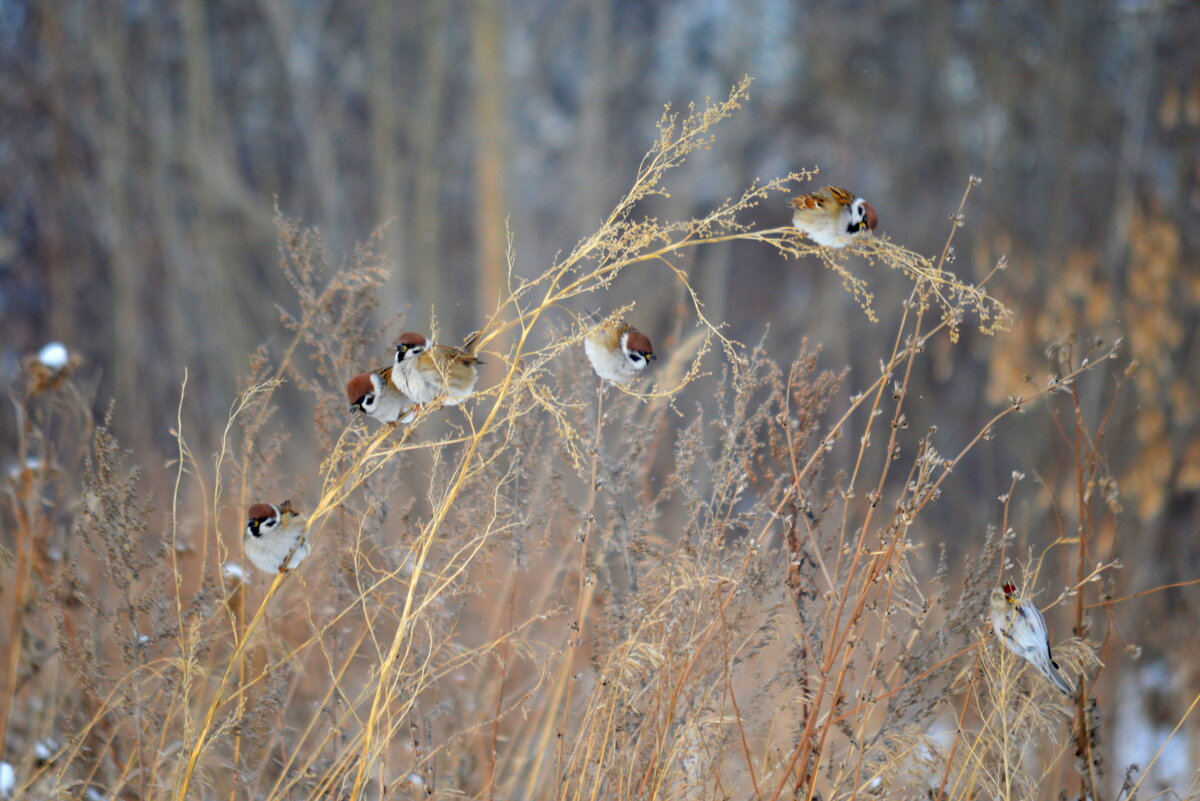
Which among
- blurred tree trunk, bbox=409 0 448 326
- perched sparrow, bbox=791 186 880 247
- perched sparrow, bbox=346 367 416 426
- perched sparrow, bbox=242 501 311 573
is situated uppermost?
perched sparrow, bbox=791 186 880 247

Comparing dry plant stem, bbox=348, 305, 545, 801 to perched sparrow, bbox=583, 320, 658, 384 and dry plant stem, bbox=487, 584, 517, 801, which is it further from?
perched sparrow, bbox=583, 320, 658, 384

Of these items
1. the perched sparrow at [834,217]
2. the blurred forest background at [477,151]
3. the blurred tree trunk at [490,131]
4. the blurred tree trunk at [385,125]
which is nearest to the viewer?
the perched sparrow at [834,217]

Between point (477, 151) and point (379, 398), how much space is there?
6.95 m

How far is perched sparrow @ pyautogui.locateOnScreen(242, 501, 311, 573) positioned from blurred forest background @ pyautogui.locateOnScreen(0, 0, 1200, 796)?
4.73 metres

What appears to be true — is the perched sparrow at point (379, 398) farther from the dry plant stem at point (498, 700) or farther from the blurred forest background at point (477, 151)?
the blurred forest background at point (477, 151)

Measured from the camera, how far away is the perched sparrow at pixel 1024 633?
161 centimetres

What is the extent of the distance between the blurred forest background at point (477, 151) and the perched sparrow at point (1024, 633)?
5.04 m

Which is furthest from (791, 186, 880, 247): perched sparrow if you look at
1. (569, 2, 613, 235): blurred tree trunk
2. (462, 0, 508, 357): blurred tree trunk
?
(569, 2, 613, 235): blurred tree trunk

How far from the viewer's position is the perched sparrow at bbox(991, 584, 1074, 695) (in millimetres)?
1611

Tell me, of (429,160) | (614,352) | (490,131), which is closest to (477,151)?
(490,131)

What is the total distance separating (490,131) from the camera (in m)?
8.30

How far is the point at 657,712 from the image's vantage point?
1.62 metres

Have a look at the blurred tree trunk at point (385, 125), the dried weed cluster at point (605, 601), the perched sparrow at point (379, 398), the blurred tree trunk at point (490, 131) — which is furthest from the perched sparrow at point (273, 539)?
the blurred tree trunk at point (385, 125)

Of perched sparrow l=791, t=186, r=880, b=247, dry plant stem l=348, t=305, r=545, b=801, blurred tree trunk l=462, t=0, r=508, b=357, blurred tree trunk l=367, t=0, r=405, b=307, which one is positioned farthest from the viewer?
blurred tree trunk l=367, t=0, r=405, b=307
